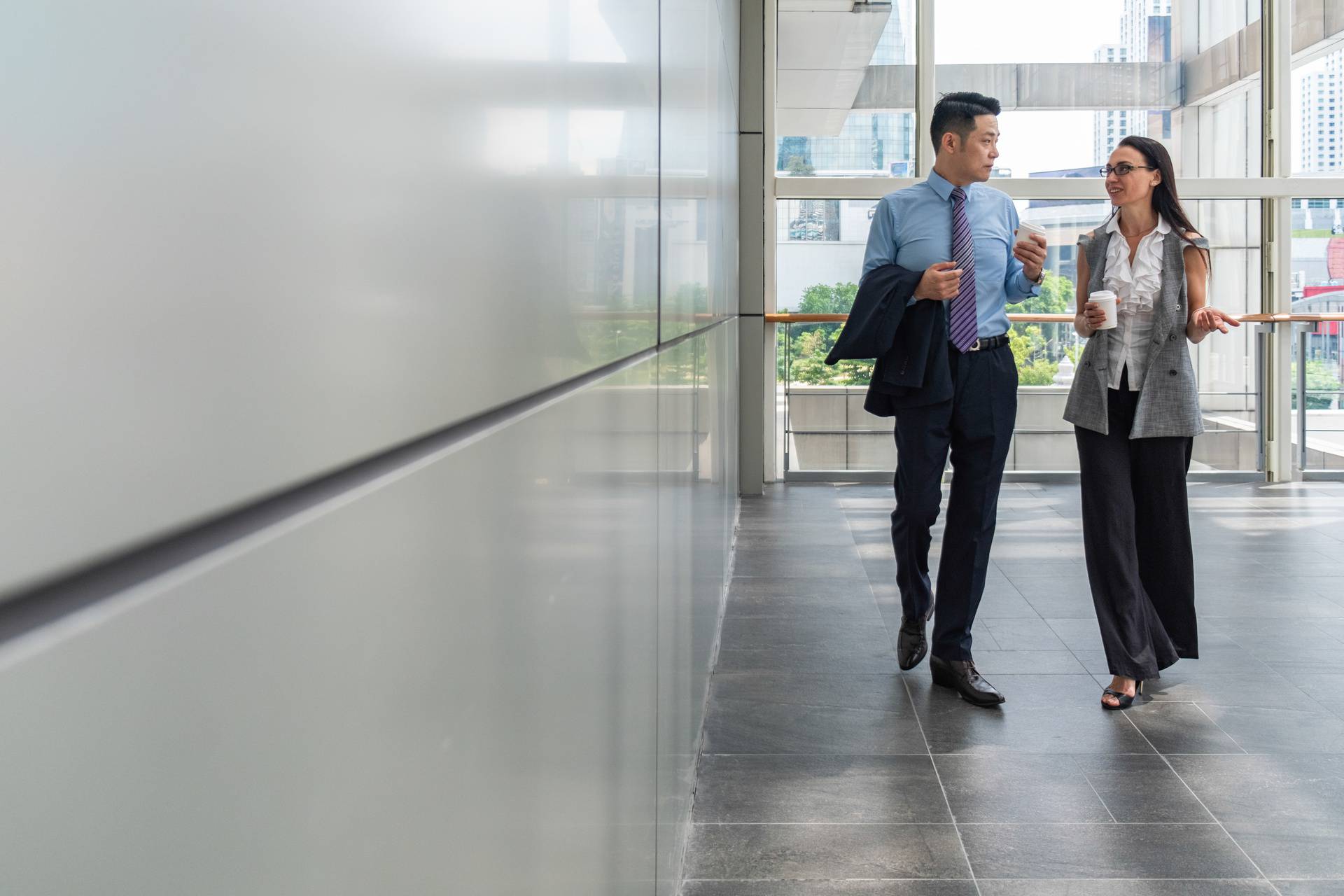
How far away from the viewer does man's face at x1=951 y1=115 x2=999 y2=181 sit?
10.8ft

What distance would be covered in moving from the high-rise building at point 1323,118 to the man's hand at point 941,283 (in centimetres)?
631

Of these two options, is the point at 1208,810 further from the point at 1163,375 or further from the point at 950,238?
the point at 950,238

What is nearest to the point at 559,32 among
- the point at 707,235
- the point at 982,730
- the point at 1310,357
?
the point at 707,235

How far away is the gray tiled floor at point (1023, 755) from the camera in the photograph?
7.35ft

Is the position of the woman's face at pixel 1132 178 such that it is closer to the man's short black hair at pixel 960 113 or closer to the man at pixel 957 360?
the man at pixel 957 360

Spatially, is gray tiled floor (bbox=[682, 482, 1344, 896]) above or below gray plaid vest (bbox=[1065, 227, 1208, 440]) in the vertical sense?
below

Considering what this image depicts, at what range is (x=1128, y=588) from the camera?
312 cm

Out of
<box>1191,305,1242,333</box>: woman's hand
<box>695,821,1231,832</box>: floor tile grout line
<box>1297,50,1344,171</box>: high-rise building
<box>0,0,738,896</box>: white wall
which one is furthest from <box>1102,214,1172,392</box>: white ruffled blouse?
<box>1297,50,1344,171</box>: high-rise building

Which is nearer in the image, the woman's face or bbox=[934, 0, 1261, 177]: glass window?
Answer: the woman's face

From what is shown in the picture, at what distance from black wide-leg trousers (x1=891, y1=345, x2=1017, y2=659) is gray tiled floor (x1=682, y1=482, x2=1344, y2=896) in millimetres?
267

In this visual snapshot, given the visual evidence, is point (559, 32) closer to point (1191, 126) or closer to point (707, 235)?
point (707, 235)

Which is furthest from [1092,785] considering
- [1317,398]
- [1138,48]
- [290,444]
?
[1138,48]

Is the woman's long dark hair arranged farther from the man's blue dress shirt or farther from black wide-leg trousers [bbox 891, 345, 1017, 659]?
black wide-leg trousers [bbox 891, 345, 1017, 659]

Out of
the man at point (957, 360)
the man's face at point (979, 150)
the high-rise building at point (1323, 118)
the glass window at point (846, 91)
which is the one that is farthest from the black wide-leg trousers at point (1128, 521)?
the high-rise building at point (1323, 118)
